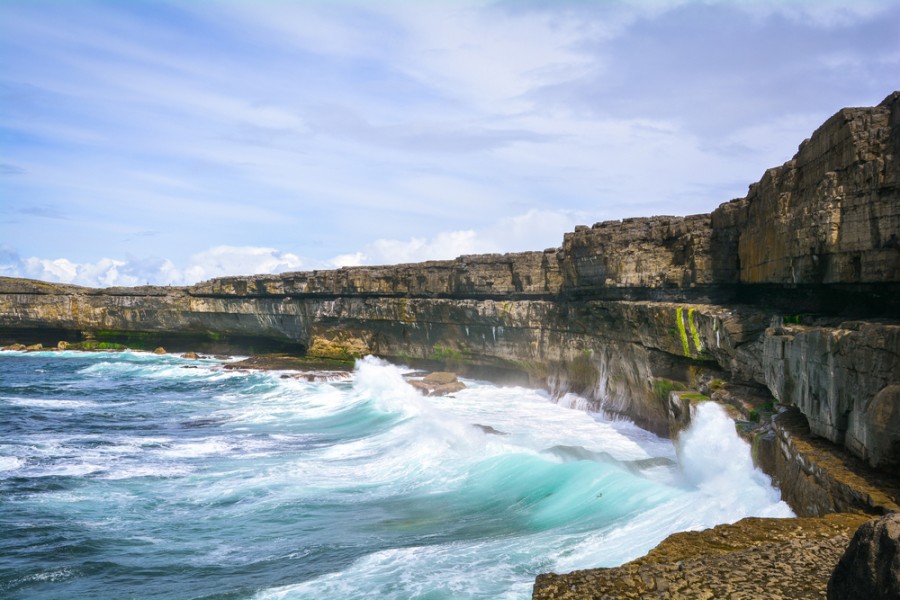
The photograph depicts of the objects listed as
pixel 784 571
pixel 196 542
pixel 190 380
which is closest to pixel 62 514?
pixel 196 542

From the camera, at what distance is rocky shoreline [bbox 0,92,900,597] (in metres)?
10.3

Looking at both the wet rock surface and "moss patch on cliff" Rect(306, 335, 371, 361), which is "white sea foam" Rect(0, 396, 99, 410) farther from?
the wet rock surface

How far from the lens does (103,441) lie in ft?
76.7

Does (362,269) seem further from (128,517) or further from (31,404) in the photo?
(128,517)

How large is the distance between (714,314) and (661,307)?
341 cm

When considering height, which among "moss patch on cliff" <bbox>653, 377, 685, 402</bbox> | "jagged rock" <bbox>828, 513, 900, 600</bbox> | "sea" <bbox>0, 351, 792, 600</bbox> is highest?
"jagged rock" <bbox>828, 513, 900, 600</bbox>

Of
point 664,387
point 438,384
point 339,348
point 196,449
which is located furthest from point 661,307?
point 339,348

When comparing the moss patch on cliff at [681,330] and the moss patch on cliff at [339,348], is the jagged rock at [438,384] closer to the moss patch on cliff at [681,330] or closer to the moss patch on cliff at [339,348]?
the moss patch on cliff at [339,348]

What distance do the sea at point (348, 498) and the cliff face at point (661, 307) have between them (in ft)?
6.55

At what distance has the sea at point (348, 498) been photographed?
11750 millimetres

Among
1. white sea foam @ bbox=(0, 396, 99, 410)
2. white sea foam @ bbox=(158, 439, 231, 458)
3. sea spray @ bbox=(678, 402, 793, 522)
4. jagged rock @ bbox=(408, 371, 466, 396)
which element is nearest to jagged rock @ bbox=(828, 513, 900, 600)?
sea spray @ bbox=(678, 402, 793, 522)

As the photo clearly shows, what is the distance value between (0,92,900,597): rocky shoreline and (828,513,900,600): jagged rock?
76.1 inches

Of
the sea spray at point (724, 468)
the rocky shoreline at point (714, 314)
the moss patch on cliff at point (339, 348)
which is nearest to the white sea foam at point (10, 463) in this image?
the sea spray at point (724, 468)

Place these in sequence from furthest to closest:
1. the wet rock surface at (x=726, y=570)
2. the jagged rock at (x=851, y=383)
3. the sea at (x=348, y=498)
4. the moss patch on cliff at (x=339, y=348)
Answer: the moss patch on cliff at (x=339, y=348) → the sea at (x=348, y=498) → the jagged rock at (x=851, y=383) → the wet rock surface at (x=726, y=570)
